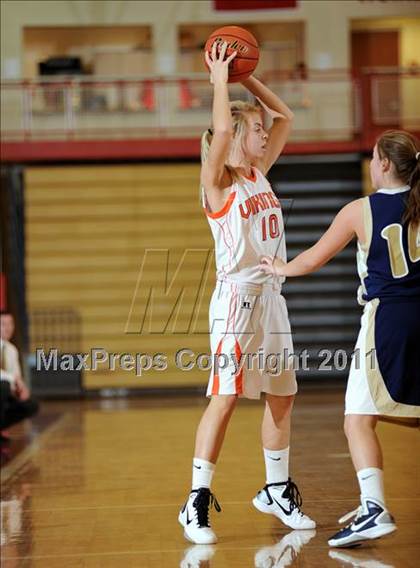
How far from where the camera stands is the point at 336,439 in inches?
288

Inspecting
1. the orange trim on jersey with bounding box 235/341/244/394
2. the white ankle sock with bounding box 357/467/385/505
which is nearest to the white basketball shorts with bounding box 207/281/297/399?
the orange trim on jersey with bounding box 235/341/244/394

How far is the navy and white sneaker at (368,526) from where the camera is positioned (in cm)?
364

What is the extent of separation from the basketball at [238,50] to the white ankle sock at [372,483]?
154 cm

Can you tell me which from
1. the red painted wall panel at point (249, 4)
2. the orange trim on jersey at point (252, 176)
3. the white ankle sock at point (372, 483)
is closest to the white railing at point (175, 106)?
the red painted wall panel at point (249, 4)

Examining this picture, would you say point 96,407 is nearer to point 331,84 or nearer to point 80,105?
point 80,105

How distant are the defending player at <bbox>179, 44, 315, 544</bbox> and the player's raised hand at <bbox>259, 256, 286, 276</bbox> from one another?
0.08 metres

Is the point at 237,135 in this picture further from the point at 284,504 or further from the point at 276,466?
the point at 284,504

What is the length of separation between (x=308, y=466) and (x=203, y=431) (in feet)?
6.37

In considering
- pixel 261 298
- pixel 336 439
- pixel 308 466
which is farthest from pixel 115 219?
pixel 261 298

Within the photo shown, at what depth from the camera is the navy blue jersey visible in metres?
3.69

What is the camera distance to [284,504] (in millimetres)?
4195

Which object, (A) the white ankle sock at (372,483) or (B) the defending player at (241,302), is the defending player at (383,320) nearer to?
(A) the white ankle sock at (372,483)

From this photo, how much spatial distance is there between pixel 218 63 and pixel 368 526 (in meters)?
1.72

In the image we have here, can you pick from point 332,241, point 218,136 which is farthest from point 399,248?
point 218,136
